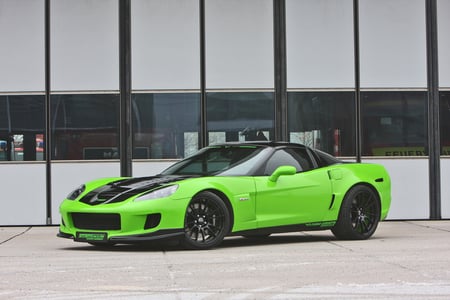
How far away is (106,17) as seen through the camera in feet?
52.0

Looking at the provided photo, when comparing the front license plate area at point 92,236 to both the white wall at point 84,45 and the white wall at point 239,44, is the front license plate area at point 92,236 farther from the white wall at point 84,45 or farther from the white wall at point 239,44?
the white wall at point 239,44

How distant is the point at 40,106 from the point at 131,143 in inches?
69.7

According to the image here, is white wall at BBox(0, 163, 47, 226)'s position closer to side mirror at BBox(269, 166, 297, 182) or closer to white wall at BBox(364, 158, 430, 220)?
side mirror at BBox(269, 166, 297, 182)

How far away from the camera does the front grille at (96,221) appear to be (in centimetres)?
969

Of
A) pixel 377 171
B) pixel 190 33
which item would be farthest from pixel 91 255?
pixel 190 33

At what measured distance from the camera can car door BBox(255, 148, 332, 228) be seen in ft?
34.9

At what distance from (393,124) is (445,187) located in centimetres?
155

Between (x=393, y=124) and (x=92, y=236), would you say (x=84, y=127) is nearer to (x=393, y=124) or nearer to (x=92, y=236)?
(x=393, y=124)

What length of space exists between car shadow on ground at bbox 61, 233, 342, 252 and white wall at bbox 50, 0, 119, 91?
4.98 m

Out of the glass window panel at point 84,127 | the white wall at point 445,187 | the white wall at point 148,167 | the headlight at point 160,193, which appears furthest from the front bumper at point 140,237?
the white wall at point 445,187

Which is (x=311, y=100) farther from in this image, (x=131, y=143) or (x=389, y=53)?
(x=131, y=143)

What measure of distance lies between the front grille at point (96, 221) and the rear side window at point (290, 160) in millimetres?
2169

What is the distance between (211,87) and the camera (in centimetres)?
1584

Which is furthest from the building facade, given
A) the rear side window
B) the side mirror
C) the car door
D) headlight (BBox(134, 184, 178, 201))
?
headlight (BBox(134, 184, 178, 201))
